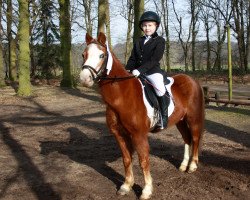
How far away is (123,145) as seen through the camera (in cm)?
496

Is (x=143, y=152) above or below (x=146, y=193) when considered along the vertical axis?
above

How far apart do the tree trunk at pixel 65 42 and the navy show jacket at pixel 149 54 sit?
1508 cm

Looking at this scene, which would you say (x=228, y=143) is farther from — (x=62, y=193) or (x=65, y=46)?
(x=65, y=46)

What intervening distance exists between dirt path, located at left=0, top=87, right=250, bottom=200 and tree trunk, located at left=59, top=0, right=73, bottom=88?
28.5ft

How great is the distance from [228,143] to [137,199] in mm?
3689

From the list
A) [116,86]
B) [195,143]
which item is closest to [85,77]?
[116,86]

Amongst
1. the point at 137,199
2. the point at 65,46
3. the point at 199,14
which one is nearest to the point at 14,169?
the point at 137,199

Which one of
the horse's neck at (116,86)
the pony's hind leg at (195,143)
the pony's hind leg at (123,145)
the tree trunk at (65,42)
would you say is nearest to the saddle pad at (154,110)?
the horse's neck at (116,86)

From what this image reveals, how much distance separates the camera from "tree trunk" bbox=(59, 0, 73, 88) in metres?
19.8

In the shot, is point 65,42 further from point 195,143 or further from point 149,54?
point 149,54

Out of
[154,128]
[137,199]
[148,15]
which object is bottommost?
[137,199]

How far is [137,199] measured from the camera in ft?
15.7

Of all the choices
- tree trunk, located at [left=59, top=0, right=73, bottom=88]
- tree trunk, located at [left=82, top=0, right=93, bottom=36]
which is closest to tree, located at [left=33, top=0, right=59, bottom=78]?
tree trunk, located at [left=82, top=0, right=93, bottom=36]

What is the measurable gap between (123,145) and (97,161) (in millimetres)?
1692
